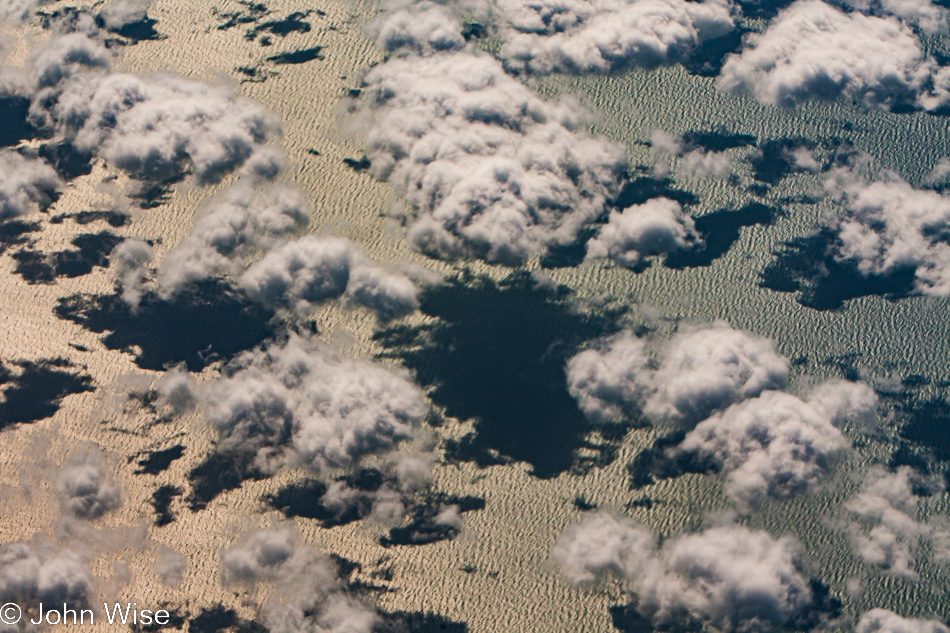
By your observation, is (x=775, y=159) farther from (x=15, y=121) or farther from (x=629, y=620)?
(x=15, y=121)

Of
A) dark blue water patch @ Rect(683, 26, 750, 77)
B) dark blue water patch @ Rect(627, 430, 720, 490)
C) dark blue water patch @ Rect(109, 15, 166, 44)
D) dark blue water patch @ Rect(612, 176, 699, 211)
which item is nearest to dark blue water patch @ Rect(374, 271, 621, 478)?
dark blue water patch @ Rect(627, 430, 720, 490)

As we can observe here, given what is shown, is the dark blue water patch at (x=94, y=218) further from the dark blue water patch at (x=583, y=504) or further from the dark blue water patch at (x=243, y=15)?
the dark blue water patch at (x=583, y=504)

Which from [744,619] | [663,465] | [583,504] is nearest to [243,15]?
[583,504]

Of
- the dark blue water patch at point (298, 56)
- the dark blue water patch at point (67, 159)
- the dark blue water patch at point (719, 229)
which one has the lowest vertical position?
the dark blue water patch at point (719, 229)

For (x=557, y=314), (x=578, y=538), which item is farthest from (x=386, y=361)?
(x=578, y=538)

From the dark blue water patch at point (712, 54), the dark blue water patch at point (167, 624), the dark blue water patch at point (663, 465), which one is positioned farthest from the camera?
the dark blue water patch at point (712, 54)

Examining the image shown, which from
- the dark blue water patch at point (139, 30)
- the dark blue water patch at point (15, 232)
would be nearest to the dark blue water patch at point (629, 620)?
the dark blue water patch at point (15, 232)
